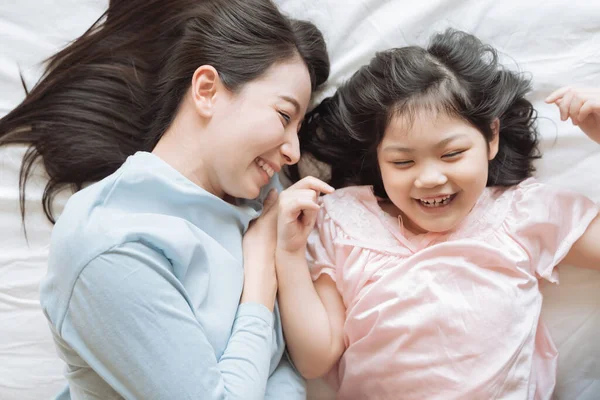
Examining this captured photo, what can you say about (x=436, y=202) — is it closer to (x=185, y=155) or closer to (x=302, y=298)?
(x=302, y=298)

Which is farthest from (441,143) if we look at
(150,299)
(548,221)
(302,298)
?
(150,299)

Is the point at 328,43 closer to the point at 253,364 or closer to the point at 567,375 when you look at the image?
the point at 253,364

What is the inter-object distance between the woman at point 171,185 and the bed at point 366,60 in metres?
0.07

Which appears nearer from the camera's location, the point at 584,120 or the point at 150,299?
the point at 150,299

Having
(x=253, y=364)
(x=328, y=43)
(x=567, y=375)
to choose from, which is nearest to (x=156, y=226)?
(x=253, y=364)

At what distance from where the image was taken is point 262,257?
1131 mm

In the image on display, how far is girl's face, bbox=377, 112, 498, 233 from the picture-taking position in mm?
1068

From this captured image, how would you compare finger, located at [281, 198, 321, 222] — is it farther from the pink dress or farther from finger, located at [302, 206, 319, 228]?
the pink dress

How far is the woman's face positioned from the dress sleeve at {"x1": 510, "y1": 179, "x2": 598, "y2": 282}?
1.39 ft

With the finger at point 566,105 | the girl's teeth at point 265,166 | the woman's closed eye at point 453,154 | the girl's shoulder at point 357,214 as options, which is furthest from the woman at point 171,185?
the finger at point 566,105

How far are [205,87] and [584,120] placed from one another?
673 mm

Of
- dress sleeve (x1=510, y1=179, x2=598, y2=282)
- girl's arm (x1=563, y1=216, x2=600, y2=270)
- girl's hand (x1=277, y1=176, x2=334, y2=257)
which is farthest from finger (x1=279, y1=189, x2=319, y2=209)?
girl's arm (x1=563, y1=216, x2=600, y2=270)

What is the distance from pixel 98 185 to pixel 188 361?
31 cm

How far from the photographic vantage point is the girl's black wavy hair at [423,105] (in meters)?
1.10
